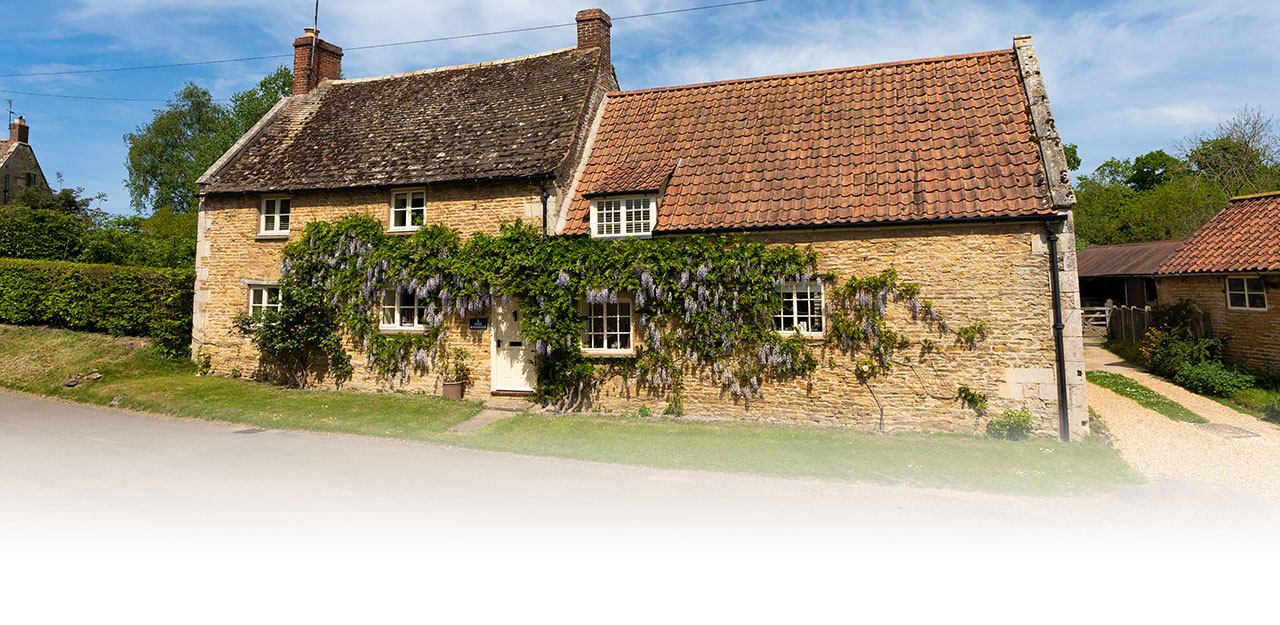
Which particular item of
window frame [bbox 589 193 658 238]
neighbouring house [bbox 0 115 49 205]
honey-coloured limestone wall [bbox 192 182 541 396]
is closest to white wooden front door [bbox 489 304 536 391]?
honey-coloured limestone wall [bbox 192 182 541 396]

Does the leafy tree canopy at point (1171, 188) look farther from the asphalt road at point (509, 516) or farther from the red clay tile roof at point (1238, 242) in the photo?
the asphalt road at point (509, 516)

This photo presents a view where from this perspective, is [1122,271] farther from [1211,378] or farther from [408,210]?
[408,210]

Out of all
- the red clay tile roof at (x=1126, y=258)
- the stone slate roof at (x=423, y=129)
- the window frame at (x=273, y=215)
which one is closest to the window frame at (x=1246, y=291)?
the red clay tile roof at (x=1126, y=258)

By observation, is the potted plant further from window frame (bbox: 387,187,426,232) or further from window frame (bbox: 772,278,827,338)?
window frame (bbox: 772,278,827,338)

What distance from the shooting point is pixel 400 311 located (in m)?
Result: 15.7

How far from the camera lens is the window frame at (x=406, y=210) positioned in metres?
15.5

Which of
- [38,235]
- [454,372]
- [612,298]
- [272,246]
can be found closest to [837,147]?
[612,298]

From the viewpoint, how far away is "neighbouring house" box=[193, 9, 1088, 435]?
11500 mm

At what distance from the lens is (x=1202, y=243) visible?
18156 millimetres

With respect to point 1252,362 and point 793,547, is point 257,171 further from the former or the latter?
point 1252,362

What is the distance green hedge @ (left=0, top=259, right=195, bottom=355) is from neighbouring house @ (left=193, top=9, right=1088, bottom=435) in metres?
2.12

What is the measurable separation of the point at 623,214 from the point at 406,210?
577cm

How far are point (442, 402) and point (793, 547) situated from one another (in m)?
9.94

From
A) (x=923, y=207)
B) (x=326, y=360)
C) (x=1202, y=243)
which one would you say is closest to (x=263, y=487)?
(x=326, y=360)
